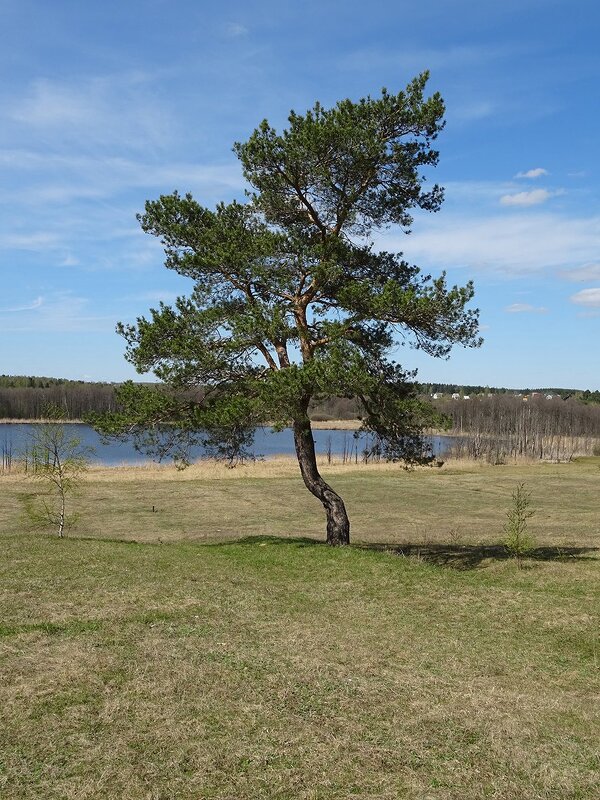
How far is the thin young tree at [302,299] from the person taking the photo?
15.7m

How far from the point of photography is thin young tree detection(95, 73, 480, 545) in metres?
15.7

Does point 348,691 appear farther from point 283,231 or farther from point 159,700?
point 283,231

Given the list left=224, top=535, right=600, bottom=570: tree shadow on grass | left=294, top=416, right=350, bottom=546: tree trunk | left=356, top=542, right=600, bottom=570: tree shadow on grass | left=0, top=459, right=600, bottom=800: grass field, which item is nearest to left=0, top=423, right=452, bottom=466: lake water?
left=356, top=542, right=600, bottom=570: tree shadow on grass

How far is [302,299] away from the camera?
57.7 feet

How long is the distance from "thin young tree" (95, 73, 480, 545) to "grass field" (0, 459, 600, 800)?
376 cm

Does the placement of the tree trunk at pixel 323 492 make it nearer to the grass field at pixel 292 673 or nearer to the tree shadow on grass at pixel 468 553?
the grass field at pixel 292 673

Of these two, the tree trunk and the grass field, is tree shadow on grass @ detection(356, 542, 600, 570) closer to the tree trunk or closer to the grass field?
the grass field

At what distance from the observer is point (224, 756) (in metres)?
6.54

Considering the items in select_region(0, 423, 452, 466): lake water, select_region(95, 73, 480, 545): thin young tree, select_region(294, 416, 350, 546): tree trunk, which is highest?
select_region(95, 73, 480, 545): thin young tree

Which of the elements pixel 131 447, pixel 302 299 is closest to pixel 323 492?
pixel 302 299

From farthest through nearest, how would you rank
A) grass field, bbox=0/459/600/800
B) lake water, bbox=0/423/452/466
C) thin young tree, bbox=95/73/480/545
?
lake water, bbox=0/423/452/466, thin young tree, bbox=95/73/480/545, grass field, bbox=0/459/600/800

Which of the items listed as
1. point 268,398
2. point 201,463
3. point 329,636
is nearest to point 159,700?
point 329,636

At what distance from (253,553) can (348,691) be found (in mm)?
9754

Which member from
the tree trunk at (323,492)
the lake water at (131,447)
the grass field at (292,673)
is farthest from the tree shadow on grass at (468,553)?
the lake water at (131,447)
